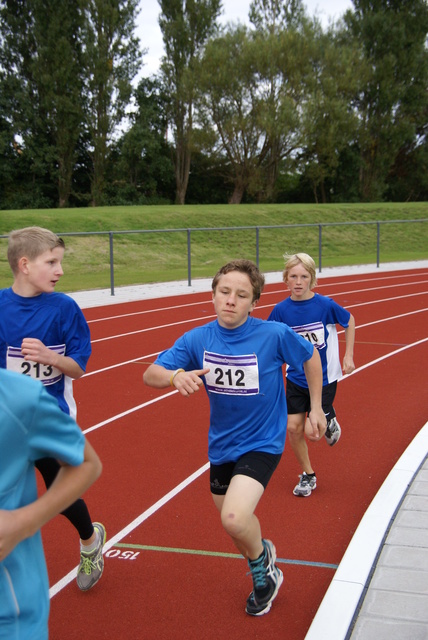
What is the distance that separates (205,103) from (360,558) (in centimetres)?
4338

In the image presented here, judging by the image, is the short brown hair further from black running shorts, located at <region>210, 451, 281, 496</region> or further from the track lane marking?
the track lane marking

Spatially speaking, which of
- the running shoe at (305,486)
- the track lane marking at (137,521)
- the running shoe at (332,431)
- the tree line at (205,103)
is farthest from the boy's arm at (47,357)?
the tree line at (205,103)

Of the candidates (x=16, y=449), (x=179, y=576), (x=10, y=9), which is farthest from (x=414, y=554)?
(x=10, y=9)

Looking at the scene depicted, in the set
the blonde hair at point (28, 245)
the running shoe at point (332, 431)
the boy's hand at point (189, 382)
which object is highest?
the blonde hair at point (28, 245)

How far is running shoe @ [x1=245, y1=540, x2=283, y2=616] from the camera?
357cm

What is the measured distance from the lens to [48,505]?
1677 mm

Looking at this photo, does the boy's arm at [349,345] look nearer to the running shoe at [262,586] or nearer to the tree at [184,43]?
the running shoe at [262,586]

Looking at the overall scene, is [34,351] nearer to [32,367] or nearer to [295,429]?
[32,367]

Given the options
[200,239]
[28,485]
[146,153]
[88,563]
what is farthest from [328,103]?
[28,485]

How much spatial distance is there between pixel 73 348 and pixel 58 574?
1.28m

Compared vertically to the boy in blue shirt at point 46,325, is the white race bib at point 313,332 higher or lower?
lower

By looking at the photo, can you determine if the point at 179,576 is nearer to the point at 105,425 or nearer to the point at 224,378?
the point at 224,378

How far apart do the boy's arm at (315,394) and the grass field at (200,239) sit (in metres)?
14.9

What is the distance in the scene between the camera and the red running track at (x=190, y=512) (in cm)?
361
